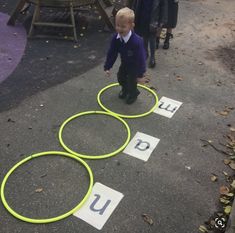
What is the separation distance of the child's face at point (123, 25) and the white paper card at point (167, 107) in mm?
1308

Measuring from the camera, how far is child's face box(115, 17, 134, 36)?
4388mm

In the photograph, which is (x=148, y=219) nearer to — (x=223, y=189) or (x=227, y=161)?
(x=223, y=189)

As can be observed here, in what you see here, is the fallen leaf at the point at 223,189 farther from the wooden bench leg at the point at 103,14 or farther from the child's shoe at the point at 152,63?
the wooden bench leg at the point at 103,14

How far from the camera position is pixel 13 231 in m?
3.28

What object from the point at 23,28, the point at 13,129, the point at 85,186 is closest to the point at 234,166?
the point at 85,186

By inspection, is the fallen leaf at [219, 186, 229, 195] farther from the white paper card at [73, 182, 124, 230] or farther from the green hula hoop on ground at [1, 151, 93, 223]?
the green hula hoop on ground at [1, 151, 93, 223]

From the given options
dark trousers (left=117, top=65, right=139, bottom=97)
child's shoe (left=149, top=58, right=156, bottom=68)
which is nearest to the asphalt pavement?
child's shoe (left=149, top=58, right=156, bottom=68)

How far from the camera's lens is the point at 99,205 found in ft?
11.7

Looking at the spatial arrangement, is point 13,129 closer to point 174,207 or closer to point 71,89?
point 71,89

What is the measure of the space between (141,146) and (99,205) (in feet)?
3.74

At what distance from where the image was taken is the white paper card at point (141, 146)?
4.27 m

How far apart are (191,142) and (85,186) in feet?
5.37

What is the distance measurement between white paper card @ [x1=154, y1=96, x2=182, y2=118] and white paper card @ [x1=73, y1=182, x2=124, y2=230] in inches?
69.5

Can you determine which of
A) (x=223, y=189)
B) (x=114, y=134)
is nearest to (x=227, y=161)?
(x=223, y=189)
